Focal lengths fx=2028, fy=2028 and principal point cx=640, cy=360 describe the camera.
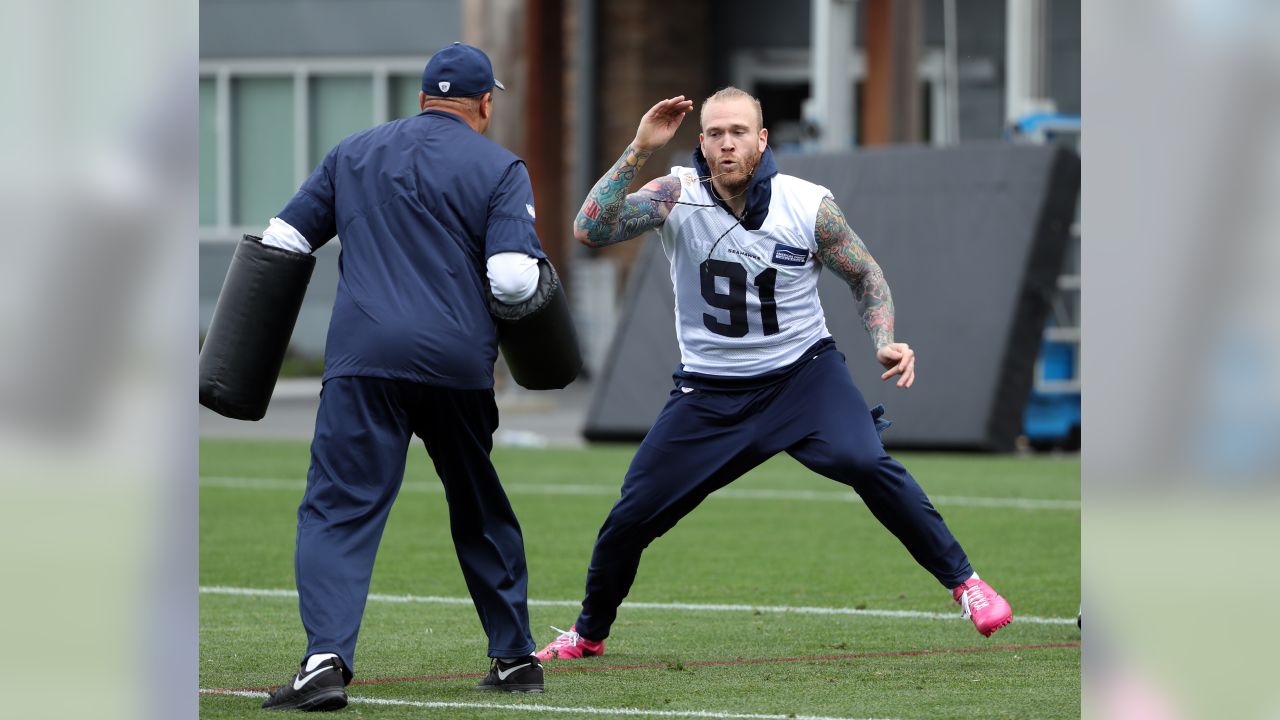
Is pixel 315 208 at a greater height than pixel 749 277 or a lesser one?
greater

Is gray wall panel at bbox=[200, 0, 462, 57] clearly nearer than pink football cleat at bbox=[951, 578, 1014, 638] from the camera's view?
No

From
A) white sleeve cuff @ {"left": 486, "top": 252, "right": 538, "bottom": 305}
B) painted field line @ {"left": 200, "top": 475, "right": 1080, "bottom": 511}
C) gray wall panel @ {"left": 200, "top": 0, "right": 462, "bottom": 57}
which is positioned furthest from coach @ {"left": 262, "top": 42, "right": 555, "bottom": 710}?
gray wall panel @ {"left": 200, "top": 0, "right": 462, "bottom": 57}

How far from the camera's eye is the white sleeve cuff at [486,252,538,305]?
6113 mm

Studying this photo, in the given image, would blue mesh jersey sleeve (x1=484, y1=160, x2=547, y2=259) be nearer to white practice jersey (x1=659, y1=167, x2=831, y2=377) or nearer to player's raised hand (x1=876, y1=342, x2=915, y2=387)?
white practice jersey (x1=659, y1=167, x2=831, y2=377)

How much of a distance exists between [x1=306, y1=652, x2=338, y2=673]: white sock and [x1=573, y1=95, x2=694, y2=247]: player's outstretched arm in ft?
5.06

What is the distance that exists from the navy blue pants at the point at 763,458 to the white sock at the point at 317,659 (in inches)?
52.1

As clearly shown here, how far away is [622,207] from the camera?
6.71 meters

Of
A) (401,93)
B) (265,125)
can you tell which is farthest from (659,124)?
(265,125)

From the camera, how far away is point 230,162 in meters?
28.7

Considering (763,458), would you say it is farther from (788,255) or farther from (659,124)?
(659,124)

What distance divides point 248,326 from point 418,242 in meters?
0.58

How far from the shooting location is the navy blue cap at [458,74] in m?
6.39
